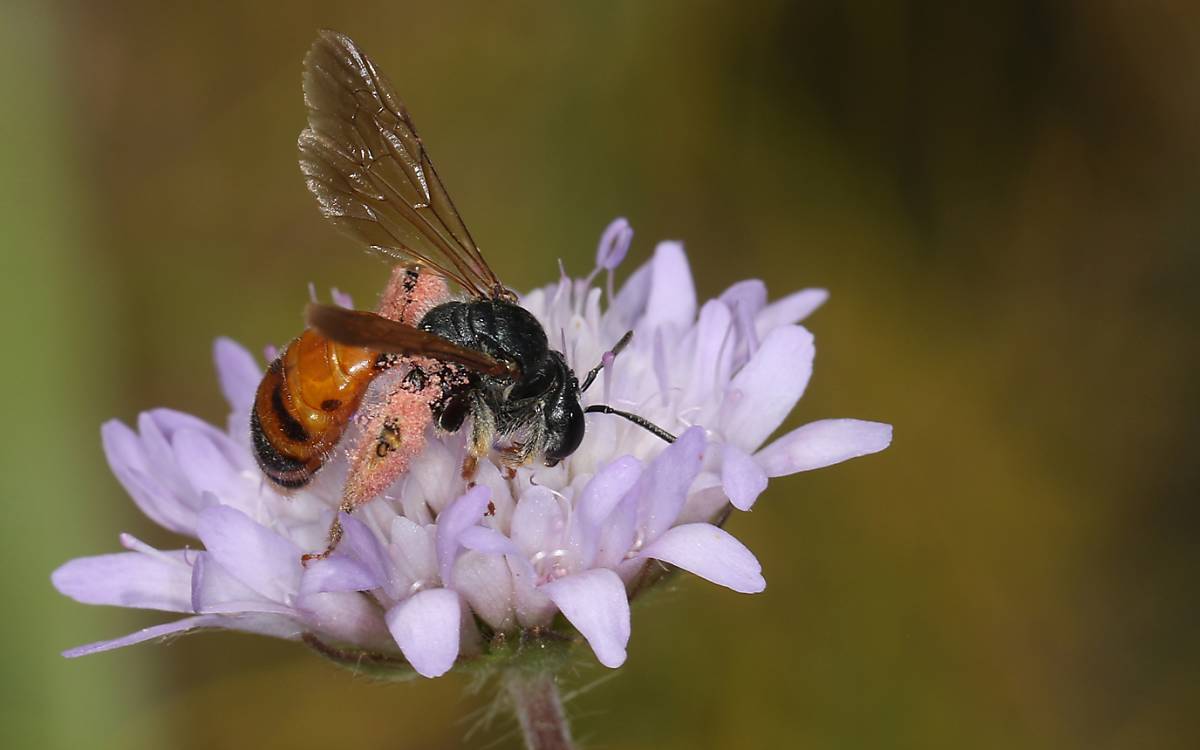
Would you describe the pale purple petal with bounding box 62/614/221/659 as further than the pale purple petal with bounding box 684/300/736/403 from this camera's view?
No

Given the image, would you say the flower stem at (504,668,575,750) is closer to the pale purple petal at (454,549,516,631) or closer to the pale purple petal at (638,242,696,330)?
the pale purple petal at (454,549,516,631)

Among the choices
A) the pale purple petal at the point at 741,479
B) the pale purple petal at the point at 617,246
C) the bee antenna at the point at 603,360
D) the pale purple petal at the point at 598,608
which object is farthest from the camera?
the pale purple petal at the point at 617,246

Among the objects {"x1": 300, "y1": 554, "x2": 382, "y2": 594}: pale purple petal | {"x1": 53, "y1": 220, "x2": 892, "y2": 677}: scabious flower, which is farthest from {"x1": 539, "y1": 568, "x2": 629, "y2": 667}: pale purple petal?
{"x1": 300, "y1": 554, "x2": 382, "y2": 594}: pale purple petal

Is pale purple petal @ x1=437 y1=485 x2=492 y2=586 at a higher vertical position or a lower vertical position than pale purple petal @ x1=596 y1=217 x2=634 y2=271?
lower

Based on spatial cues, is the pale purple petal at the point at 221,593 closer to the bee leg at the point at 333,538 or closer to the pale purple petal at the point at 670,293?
the bee leg at the point at 333,538

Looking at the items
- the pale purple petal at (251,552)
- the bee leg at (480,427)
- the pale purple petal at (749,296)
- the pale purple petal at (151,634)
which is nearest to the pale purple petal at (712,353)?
the pale purple petal at (749,296)

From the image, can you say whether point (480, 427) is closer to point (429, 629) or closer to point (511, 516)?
point (511, 516)

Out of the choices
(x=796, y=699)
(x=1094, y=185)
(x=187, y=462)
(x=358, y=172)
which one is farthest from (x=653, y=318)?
(x=1094, y=185)

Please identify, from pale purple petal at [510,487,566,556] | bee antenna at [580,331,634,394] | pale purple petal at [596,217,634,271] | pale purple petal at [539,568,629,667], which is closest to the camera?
pale purple petal at [539,568,629,667]

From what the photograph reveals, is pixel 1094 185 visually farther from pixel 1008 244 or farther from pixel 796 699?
pixel 796 699

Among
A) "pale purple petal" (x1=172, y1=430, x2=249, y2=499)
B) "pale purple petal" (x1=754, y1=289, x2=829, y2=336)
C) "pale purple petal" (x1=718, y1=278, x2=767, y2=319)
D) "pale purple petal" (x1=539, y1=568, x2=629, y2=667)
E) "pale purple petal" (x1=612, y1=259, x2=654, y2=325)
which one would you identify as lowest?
"pale purple petal" (x1=539, y1=568, x2=629, y2=667)
